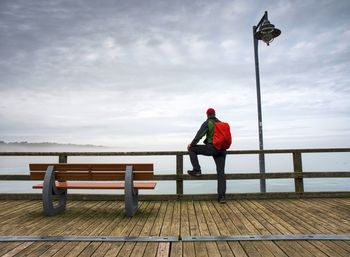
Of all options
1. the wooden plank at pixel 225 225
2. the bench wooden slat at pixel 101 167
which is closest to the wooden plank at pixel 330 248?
the wooden plank at pixel 225 225

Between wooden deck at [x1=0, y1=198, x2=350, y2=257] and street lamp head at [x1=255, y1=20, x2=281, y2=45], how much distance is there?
3992mm

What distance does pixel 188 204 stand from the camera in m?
6.47

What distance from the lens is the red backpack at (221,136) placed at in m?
6.30

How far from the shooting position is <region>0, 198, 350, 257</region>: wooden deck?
3.55 meters

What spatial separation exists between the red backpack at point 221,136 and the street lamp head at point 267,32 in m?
2.56

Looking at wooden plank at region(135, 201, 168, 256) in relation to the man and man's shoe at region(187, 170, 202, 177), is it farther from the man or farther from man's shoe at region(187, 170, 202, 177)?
the man

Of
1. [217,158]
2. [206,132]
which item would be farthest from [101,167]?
[217,158]

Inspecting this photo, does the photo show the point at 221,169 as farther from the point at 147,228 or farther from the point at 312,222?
the point at 147,228

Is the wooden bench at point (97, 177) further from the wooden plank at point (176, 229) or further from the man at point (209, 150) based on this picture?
the man at point (209, 150)

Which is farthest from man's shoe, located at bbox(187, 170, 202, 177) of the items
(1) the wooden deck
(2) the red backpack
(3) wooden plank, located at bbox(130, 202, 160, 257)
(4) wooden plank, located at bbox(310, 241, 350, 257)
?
(4) wooden plank, located at bbox(310, 241, 350, 257)

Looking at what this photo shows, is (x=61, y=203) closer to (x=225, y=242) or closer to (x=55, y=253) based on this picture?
(x=55, y=253)


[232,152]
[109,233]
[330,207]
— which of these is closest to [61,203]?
[109,233]

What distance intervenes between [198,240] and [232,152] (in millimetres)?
3487

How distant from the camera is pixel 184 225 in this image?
15.4 feet
